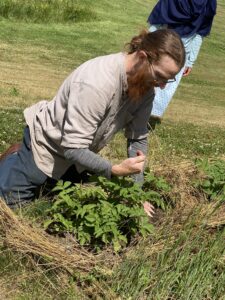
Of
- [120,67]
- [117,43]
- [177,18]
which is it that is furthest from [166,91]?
[117,43]

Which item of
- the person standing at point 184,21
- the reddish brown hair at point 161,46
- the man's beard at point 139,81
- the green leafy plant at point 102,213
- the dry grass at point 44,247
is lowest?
the person standing at point 184,21

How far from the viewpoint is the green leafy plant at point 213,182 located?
420 cm

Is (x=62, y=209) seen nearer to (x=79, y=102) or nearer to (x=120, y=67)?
(x=79, y=102)

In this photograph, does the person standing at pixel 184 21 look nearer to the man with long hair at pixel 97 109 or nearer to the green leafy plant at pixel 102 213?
the man with long hair at pixel 97 109

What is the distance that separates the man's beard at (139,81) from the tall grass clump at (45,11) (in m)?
12.1

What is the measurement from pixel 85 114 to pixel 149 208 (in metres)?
0.95

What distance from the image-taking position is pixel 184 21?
7.95 metres

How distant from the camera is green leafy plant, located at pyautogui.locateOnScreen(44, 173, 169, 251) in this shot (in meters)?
3.46

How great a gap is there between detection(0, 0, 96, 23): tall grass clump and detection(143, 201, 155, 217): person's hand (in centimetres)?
1186

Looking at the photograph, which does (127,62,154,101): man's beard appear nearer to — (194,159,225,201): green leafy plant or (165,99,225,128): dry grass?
(194,159,225,201): green leafy plant

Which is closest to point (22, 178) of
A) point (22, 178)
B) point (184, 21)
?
point (22, 178)

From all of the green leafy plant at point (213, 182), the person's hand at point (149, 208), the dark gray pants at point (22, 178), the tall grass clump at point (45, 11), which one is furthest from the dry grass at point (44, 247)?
the tall grass clump at point (45, 11)

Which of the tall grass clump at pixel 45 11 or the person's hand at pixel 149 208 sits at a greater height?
the person's hand at pixel 149 208

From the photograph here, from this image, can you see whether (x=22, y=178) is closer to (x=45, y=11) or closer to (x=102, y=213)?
(x=102, y=213)
